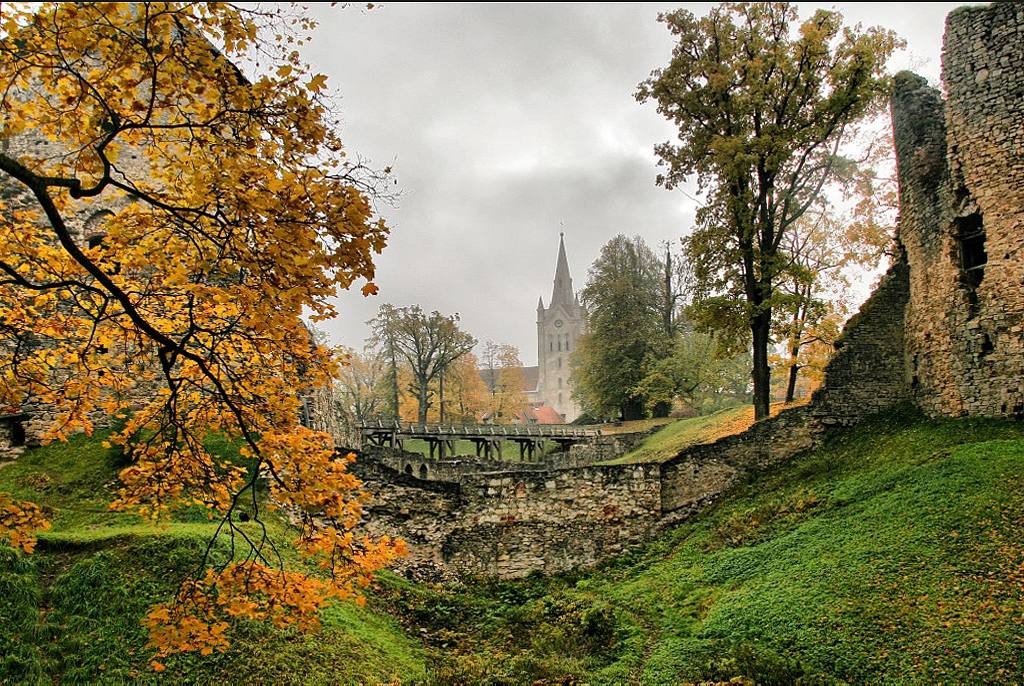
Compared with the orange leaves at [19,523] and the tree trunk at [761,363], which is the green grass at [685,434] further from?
the orange leaves at [19,523]

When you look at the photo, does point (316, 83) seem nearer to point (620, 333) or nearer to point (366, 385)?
point (620, 333)

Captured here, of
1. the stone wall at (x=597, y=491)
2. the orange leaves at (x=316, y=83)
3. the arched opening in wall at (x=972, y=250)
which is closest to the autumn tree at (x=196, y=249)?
the orange leaves at (x=316, y=83)

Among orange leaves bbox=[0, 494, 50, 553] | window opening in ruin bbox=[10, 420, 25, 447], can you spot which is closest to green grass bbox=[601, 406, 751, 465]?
window opening in ruin bbox=[10, 420, 25, 447]

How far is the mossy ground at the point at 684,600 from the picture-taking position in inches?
258

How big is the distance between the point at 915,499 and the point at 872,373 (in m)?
5.32

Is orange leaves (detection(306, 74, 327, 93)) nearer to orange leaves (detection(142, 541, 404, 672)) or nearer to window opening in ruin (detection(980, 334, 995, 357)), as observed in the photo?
orange leaves (detection(142, 541, 404, 672))

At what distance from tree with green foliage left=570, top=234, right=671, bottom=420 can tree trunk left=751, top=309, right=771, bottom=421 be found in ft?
51.7

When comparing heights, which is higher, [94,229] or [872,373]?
[94,229]

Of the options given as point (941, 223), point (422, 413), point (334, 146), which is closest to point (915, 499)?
point (941, 223)

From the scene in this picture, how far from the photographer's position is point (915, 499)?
8.91 m

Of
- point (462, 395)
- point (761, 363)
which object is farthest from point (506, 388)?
point (761, 363)

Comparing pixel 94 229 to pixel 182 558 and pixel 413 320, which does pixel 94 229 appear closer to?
pixel 182 558

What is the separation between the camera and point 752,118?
1510 cm

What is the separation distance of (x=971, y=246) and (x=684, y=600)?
9006 mm
